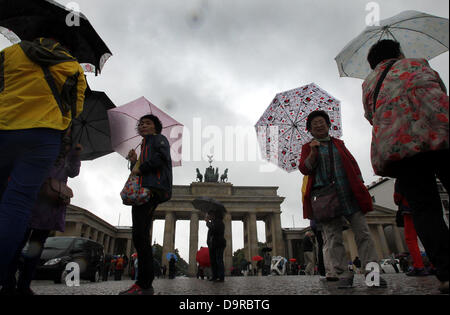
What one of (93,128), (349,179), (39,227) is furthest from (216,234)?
(39,227)

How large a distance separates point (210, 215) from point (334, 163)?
4.04m

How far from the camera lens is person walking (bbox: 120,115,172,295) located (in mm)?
2959

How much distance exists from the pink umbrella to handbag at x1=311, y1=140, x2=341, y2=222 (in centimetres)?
241

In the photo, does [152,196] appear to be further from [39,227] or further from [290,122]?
[290,122]

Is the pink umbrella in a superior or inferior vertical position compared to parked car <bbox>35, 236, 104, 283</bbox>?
superior

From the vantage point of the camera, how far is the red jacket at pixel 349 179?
10.9 feet

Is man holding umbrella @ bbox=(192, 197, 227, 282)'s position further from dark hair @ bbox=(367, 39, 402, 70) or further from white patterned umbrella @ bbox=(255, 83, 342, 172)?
dark hair @ bbox=(367, 39, 402, 70)

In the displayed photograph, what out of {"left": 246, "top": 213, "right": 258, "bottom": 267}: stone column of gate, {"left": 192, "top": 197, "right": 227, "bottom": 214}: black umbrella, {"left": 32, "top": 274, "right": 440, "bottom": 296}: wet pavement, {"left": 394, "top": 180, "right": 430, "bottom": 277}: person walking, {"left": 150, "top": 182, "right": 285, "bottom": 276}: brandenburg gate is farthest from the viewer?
{"left": 150, "top": 182, "right": 285, "bottom": 276}: brandenburg gate

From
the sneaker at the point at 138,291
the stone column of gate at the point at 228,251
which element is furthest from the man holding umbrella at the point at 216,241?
the stone column of gate at the point at 228,251

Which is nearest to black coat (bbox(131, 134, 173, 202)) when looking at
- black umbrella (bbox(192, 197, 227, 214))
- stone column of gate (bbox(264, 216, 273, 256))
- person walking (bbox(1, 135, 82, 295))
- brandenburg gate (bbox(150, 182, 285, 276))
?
person walking (bbox(1, 135, 82, 295))

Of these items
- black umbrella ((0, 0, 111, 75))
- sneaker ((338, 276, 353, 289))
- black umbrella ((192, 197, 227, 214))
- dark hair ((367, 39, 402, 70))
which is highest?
black umbrella ((0, 0, 111, 75))

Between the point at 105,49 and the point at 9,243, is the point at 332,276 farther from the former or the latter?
the point at 105,49

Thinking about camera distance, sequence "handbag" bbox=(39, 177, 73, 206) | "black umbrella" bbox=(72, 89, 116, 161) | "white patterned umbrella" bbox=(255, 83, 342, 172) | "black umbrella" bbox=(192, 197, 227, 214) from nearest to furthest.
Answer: "handbag" bbox=(39, 177, 73, 206) < "black umbrella" bbox=(72, 89, 116, 161) < "white patterned umbrella" bbox=(255, 83, 342, 172) < "black umbrella" bbox=(192, 197, 227, 214)
